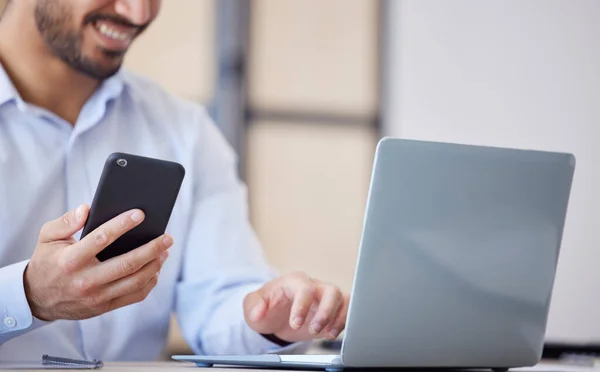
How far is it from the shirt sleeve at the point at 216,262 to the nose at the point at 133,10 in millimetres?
265

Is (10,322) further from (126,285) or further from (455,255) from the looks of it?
(455,255)

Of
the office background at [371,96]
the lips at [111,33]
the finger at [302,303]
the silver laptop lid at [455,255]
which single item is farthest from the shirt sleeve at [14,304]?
Result: the office background at [371,96]

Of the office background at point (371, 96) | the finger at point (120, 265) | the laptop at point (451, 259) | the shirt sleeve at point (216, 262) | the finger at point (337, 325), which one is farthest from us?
the office background at point (371, 96)

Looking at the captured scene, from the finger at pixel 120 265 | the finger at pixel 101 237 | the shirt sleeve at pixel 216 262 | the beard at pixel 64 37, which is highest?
the beard at pixel 64 37

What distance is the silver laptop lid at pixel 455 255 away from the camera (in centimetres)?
99

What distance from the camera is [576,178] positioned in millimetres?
3676

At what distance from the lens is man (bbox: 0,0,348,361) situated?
1.44m

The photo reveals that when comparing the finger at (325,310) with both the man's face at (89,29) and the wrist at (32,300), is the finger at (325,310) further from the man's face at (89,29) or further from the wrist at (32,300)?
the man's face at (89,29)

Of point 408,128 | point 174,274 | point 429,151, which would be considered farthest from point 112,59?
point 408,128

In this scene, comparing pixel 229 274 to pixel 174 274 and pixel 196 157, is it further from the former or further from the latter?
pixel 196 157

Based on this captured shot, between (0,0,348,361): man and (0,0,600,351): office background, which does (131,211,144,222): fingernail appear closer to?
(0,0,348,361): man

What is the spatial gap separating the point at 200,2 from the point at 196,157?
1729 millimetres

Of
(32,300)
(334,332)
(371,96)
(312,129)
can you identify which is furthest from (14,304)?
(371,96)

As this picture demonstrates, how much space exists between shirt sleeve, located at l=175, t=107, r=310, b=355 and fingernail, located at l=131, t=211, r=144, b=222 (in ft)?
1.57
